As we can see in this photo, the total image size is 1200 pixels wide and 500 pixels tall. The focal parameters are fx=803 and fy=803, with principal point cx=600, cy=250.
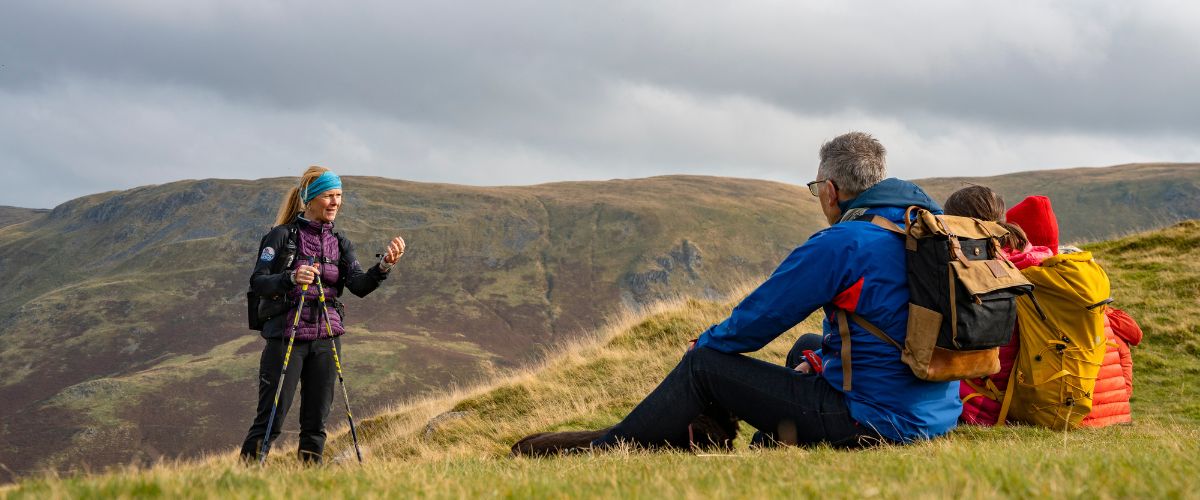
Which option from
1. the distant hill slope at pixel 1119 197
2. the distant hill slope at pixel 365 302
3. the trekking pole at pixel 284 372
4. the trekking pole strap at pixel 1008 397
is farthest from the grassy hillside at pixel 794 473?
the distant hill slope at pixel 1119 197

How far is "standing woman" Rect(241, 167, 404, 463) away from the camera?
697 centimetres

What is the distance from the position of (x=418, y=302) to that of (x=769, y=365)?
15284cm

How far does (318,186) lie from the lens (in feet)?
24.5

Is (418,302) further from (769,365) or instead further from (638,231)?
(769,365)

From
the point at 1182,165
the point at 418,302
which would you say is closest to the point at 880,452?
the point at 418,302

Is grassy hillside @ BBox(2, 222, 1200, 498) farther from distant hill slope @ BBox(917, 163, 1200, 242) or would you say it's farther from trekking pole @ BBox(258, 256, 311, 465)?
distant hill slope @ BBox(917, 163, 1200, 242)

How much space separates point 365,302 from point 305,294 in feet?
499

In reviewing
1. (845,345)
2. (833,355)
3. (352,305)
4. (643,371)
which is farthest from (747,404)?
(352,305)

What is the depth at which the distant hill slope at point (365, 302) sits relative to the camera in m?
104

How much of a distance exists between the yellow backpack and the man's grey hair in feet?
7.21

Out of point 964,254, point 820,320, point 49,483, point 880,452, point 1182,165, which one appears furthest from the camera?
point 1182,165

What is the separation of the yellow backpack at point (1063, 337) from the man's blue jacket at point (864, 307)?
6.00ft

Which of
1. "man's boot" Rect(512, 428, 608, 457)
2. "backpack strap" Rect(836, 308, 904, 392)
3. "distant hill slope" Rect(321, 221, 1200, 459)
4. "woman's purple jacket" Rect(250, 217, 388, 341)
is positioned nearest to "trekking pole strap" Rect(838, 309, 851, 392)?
"backpack strap" Rect(836, 308, 904, 392)

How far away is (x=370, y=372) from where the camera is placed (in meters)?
112
